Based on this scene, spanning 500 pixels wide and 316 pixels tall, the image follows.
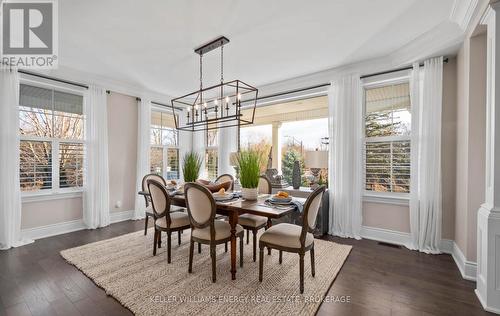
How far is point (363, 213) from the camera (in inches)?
145

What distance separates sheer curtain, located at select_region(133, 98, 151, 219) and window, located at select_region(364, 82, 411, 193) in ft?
14.2

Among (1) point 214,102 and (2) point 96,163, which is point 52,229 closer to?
(2) point 96,163

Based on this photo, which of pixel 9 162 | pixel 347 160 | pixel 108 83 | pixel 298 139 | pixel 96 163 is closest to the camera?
pixel 9 162

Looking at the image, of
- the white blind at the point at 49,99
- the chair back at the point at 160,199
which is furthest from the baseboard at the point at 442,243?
the white blind at the point at 49,99

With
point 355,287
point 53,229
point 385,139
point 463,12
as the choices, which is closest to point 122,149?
point 53,229

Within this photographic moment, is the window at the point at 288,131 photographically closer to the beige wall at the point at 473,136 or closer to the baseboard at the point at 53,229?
the beige wall at the point at 473,136

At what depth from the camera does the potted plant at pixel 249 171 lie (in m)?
2.71

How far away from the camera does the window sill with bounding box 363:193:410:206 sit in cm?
338

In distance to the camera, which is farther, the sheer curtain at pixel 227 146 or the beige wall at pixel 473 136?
the sheer curtain at pixel 227 146

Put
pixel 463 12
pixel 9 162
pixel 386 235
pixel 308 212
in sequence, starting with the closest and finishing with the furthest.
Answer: pixel 308 212 < pixel 463 12 < pixel 9 162 < pixel 386 235

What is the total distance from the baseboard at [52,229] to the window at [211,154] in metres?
2.83

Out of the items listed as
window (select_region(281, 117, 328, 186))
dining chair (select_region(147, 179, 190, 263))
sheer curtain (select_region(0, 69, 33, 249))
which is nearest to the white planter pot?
dining chair (select_region(147, 179, 190, 263))

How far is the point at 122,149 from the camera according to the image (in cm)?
469

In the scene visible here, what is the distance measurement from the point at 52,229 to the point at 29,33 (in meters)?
2.96
